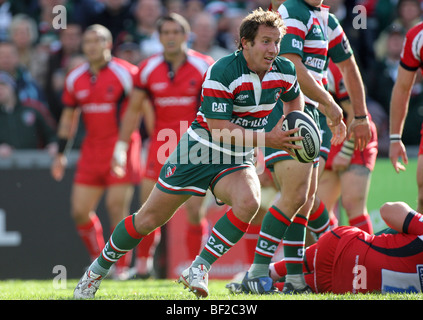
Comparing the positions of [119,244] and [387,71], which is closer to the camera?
[119,244]

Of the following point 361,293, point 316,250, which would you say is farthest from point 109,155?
point 361,293

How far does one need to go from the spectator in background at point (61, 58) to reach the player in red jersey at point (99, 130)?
2.34m

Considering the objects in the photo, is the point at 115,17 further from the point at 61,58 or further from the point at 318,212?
the point at 318,212

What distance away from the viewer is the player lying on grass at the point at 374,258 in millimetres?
5562

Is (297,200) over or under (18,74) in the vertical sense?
under

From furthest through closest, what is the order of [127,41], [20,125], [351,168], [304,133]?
[127,41], [20,125], [351,168], [304,133]

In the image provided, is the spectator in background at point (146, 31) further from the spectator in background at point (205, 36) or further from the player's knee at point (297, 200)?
the player's knee at point (297, 200)

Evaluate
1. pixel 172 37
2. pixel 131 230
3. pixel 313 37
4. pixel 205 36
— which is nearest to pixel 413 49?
pixel 313 37

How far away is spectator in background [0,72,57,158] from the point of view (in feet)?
37.0

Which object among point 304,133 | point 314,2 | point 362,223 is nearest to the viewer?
point 304,133

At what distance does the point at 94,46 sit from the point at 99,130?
3.63 feet

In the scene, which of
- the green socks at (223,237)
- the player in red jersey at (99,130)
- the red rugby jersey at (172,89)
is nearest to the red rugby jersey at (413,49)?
the green socks at (223,237)

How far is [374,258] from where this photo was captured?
5711mm
